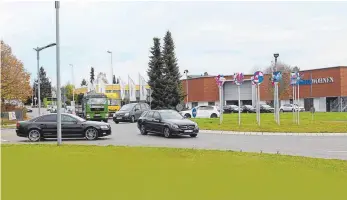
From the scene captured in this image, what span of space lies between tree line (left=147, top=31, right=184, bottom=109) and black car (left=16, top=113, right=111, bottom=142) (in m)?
40.0

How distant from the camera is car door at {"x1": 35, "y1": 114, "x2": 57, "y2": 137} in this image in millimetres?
20781

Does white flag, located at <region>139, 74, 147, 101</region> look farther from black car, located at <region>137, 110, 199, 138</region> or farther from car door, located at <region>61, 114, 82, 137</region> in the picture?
car door, located at <region>61, 114, 82, 137</region>

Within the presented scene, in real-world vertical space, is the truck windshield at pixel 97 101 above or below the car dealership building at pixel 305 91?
below

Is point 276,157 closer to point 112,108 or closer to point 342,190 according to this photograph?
point 342,190

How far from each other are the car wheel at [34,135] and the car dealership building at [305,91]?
143 ft

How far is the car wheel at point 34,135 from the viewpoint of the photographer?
67.8 ft

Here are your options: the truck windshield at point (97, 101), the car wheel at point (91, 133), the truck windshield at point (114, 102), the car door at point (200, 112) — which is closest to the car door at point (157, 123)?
the car wheel at point (91, 133)

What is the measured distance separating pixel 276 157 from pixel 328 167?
2.10 m

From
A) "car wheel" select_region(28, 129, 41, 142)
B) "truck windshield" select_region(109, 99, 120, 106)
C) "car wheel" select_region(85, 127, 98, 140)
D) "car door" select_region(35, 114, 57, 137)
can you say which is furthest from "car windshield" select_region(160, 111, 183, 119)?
"truck windshield" select_region(109, 99, 120, 106)

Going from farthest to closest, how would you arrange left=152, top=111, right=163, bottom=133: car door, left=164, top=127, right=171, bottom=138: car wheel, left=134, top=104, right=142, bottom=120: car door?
left=134, top=104, right=142, bottom=120: car door
left=152, top=111, right=163, bottom=133: car door
left=164, top=127, right=171, bottom=138: car wheel

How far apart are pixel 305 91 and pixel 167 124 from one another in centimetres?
5658

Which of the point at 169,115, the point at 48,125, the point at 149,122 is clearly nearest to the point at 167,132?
the point at 169,115

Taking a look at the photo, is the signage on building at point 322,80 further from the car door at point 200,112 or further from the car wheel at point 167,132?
the car wheel at point 167,132

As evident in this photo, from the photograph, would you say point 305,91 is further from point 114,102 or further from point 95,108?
point 95,108
